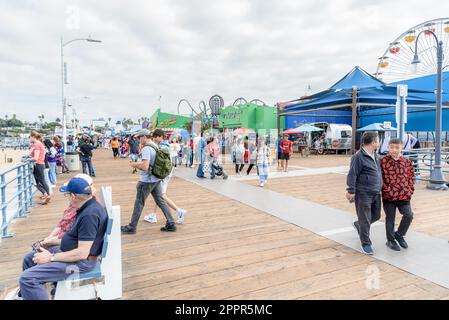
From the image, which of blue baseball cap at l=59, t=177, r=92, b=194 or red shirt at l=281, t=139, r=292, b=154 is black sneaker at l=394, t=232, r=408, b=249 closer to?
blue baseball cap at l=59, t=177, r=92, b=194

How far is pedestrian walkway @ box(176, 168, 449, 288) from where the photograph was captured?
3.55m

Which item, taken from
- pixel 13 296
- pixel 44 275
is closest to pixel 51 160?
pixel 13 296

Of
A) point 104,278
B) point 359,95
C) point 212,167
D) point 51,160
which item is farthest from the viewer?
point 359,95

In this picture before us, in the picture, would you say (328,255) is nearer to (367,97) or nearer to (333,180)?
(333,180)

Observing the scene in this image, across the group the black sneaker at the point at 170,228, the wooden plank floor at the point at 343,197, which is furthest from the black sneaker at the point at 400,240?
the black sneaker at the point at 170,228

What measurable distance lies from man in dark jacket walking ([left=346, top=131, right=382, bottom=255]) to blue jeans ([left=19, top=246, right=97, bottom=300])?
3.06 meters

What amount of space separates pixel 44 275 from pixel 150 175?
2.56 metres

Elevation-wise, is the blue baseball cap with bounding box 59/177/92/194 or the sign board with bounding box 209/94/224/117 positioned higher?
the sign board with bounding box 209/94/224/117

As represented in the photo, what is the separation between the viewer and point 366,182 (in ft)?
12.7

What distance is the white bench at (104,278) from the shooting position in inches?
97.0

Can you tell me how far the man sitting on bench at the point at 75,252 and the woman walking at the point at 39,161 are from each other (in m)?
4.85

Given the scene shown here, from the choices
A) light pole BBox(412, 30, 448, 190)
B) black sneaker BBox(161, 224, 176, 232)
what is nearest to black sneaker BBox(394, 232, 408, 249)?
black sneaker BBox(161, 224, 176, 232)

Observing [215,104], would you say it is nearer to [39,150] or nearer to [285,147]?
[285,147]

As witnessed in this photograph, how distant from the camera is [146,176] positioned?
4832 millimetres
